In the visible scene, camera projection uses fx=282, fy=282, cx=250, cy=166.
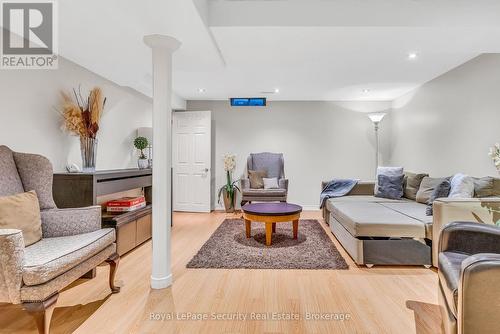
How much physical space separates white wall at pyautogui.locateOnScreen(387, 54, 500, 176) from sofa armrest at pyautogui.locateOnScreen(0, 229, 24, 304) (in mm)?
4147

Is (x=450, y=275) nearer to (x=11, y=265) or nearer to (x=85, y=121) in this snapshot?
(x=11, y=265)

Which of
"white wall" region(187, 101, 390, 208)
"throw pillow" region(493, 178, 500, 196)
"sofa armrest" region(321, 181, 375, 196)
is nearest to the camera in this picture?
"throw pillow" region(493, 178, 500, 196)

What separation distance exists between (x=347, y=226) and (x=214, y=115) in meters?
3.69

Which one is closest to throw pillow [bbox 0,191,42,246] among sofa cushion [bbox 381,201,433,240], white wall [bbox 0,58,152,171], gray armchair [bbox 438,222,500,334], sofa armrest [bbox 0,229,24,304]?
sofa armrest [bbox 0,229,24,304]

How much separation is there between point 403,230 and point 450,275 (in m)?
1.33

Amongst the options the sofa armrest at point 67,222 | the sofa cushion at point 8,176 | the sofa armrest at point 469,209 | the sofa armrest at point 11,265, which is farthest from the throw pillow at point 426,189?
the sofa cushion at point 8,176

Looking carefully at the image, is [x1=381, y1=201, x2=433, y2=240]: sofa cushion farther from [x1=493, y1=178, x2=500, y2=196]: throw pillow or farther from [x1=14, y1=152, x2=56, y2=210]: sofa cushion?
[x1=14, y1=152, x2=56, y2=210]: sofa cushion

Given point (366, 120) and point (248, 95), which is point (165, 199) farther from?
point (366, 120)

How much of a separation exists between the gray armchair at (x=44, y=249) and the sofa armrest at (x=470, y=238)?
2.32m

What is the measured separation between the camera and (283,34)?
261 cm

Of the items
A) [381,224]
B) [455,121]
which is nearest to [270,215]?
[381,224]

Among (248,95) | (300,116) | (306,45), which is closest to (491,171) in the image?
(306,45)

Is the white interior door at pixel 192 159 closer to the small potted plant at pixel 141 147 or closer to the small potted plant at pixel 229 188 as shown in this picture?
the small potted plant at pixel 229 188

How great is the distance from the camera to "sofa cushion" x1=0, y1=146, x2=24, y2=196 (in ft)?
6.64
